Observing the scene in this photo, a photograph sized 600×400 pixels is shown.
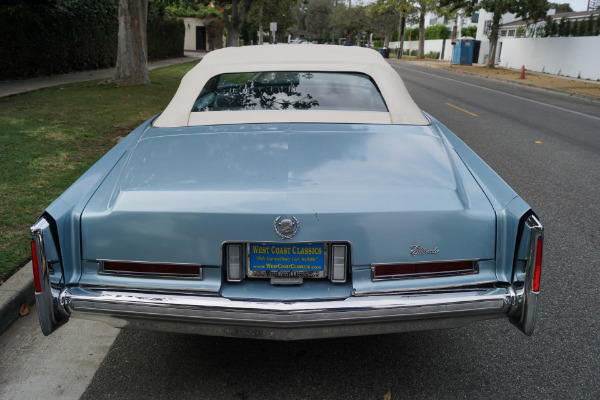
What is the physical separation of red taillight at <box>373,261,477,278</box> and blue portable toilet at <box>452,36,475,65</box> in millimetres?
41246

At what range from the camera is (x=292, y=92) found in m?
3.83

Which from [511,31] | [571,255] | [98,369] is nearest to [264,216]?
[98,369]

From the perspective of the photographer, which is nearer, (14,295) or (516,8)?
(14,295)

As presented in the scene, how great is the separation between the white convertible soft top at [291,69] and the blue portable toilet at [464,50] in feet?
130

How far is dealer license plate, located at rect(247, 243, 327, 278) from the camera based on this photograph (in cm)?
245

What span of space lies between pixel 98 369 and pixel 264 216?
1366 mm

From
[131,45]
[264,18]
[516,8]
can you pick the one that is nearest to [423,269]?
[131,45]

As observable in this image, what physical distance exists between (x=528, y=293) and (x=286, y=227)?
1109 mm

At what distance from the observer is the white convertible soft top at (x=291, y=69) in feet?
11.2

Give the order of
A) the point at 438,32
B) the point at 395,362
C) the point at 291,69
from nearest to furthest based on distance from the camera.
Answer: the point at 395,362 → the point at 291,69 → the point at 438,32

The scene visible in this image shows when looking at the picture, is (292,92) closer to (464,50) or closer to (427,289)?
(427,289)

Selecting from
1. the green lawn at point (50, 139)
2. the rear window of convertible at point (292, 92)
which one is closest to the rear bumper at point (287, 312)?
the rear window of convertible at point (292, 92)

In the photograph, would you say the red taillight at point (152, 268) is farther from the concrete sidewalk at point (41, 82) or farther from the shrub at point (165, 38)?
the shrub at point (165, 38)

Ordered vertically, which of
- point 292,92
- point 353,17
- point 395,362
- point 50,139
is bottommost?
point 395,362
